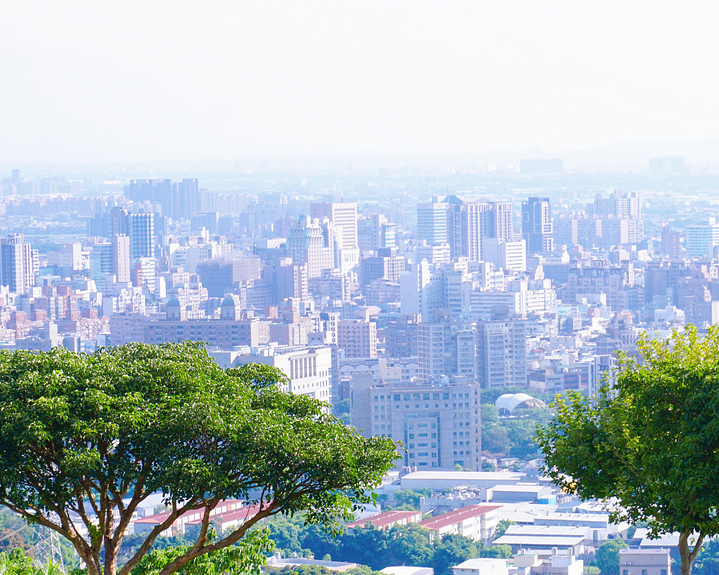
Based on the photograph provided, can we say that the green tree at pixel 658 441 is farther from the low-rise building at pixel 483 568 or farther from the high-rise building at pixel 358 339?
the high-rise building at pixel 358 339

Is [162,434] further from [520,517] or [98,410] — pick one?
[520,517]

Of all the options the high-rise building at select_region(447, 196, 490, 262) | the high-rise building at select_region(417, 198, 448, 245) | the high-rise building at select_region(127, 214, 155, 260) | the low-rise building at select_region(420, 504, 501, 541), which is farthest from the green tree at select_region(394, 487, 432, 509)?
the high-rise building at select_region(417, 198, 448, 245)

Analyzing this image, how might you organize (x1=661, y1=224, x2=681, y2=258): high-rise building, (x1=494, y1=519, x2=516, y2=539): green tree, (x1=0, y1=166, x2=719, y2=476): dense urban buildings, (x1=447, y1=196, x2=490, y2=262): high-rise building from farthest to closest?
(x1=661, y1=224, x2=681, y2=258): high-rise building, (x1=447, y1=196, x2=490, y2=262): high-rise building, (x1=0, y1=166, x2=719, y2=476): dense urban buildings, (x1=494, y1=519, x2=516, y2=539): green tree

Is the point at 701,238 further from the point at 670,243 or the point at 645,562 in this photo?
the point at 645,562

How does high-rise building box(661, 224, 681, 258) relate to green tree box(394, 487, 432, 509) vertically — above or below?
above

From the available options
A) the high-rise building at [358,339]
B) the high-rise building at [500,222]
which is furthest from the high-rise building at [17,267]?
the high-rise building at [500,222]

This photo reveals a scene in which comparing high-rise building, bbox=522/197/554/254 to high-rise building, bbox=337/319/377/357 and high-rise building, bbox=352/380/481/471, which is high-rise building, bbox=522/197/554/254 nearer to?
high-rise building, bbox=337/319/377/357

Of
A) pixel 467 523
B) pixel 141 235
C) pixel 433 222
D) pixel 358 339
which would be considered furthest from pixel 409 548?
pixel 433 222
